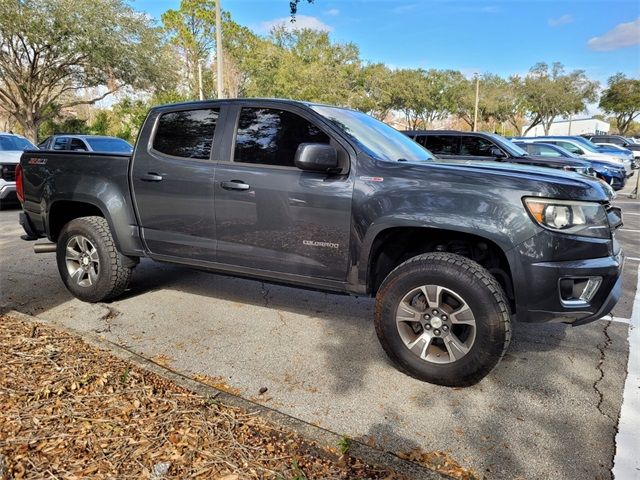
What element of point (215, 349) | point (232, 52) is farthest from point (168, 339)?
point (232, 52)

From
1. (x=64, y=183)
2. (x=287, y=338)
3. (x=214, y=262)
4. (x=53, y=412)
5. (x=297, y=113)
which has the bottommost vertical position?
(x=287, y=338)

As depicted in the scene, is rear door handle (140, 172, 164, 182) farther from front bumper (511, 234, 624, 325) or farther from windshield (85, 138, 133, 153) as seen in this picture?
windshield (85, 138, 133, 153)

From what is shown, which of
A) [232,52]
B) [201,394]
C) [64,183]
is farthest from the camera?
[232,52]

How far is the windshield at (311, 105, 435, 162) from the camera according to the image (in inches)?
143

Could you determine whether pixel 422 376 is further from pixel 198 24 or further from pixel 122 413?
pixel 198 24

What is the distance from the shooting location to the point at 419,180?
319 centimetres

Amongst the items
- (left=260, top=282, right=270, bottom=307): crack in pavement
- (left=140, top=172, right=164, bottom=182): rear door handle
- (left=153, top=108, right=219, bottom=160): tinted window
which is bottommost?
(left=260, top=282, right=270, bottom=307): crack in pavement

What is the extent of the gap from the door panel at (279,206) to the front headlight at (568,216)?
3.90 ft

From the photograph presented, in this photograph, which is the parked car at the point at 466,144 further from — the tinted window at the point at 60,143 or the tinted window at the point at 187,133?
the tinted window at the point at 60,143

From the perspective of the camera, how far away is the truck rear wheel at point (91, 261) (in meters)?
4.54

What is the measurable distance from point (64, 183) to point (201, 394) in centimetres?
279

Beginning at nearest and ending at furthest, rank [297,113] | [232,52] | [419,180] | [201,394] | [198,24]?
[201,394]
[419,180]
[297,113]
[198,24]
[232,52]

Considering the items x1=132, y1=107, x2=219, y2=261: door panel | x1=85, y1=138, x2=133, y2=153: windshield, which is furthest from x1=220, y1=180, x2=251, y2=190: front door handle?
x1=85, y1=138, x2=133, y2=153: windshield

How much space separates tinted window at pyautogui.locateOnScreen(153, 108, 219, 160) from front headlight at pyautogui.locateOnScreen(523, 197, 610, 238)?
253cm
